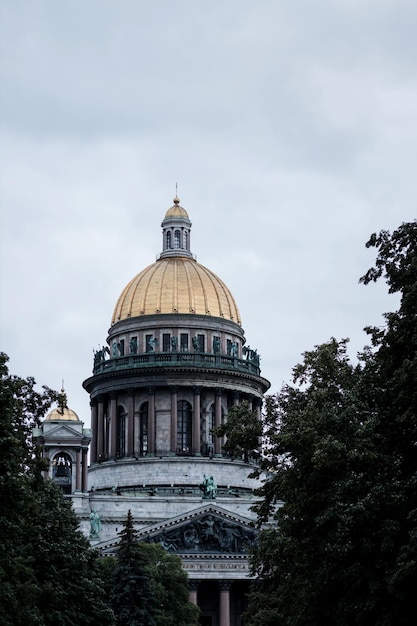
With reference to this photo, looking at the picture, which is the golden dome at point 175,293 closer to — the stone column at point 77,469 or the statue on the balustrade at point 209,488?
the statue on the balustrade at point 209,488

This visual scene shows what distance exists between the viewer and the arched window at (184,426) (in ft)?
410

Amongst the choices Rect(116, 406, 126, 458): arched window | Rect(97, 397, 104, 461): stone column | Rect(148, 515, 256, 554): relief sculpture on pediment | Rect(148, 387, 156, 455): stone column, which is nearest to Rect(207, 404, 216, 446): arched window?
Rect(148, 387, 156, 455): stone column

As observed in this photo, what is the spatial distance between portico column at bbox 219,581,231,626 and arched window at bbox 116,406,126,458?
65.9 feet

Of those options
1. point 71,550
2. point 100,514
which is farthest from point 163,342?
point 71,550

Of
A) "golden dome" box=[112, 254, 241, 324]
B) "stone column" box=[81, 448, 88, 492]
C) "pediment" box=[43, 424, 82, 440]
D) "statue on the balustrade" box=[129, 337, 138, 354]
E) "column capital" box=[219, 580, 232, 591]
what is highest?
"golden dome" box=[112, 254, 241, 324]

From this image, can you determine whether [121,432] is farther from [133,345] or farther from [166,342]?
[166,342]

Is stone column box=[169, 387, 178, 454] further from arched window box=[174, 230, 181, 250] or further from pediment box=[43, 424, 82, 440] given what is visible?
arched window box=[174, 230, 181, 250]

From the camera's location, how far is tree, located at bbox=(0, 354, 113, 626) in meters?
47.4

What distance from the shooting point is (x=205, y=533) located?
360 feet

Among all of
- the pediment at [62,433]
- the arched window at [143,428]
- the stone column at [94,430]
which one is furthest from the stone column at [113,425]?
the pediment at [62,433]

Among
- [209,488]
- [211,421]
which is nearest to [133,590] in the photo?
[209,488]

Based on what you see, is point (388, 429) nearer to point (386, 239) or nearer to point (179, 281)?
point (386, 239)

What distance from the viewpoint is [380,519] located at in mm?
Result: 44281

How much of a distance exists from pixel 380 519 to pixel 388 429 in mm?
3863
